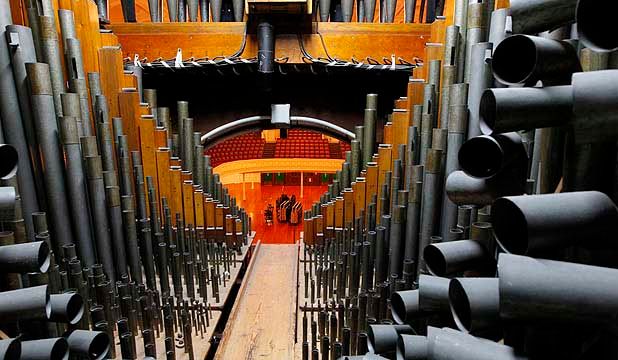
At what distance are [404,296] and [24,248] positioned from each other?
77cm

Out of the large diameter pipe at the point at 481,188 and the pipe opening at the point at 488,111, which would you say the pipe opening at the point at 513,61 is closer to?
the pipe opening at the point at 488,111

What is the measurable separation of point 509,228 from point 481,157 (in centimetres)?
18

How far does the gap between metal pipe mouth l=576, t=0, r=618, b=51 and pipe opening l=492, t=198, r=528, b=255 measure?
19cm

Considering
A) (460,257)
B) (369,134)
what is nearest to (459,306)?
(460,257)

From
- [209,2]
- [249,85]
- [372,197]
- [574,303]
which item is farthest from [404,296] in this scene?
[209,2]

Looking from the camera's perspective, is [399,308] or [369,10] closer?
[399,308]

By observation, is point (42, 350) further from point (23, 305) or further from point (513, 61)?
point (513, 61)

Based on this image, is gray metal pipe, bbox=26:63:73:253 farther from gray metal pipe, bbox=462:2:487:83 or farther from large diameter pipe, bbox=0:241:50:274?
gray metal pipe, bbox=462:2:487:83

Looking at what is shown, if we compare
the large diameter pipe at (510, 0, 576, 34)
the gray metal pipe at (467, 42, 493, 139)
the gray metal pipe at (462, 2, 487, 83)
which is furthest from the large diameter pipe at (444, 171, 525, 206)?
the gray metal pipe at (462, 2, 487, 83)

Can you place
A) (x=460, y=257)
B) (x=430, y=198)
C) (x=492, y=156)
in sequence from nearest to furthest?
1. (x=492, y=156)
2. (x=460, y=257)
3. (x=430, y=198)

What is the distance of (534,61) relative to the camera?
522 millimetres

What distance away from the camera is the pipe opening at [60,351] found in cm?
76

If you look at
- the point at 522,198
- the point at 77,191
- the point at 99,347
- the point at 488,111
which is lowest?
the point at 99,347

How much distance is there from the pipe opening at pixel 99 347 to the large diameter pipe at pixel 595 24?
1.03 m
